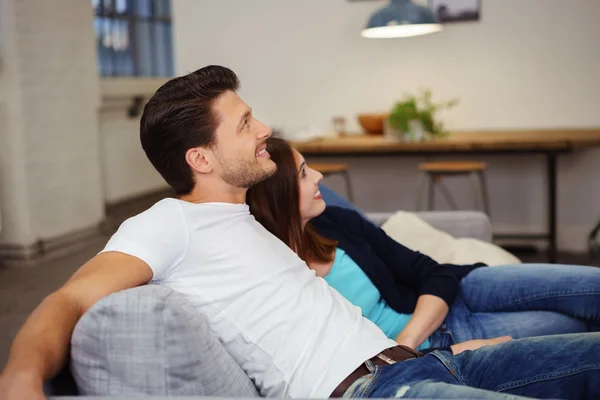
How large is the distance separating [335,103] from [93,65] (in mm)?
2195

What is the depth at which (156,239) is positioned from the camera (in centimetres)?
137

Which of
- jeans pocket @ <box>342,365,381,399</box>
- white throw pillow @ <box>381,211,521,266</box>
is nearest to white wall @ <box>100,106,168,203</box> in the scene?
white throw pillow @ <box>381,211,521,266</box>

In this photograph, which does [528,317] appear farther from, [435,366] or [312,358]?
[312,358]

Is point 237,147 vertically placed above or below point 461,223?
above

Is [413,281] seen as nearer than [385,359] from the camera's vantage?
No

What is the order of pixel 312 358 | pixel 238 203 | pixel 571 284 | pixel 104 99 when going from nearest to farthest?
pixel 312 358, pixel 238 203, pixel 571 284, pixel 104 99

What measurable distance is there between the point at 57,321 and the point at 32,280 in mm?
3707

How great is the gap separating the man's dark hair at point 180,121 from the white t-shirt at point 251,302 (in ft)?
0.45

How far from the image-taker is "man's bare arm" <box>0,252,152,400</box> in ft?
3.41

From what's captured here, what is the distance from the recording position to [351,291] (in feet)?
6.39

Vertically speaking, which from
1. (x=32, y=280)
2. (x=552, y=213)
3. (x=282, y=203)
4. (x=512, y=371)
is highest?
(x=282, y=203)

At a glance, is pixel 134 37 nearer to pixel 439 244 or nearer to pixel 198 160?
pixel 439 244

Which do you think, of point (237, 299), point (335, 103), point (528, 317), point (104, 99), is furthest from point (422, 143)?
point (104, 99)

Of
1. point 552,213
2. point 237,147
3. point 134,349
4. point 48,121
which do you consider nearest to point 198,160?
point 237,147
